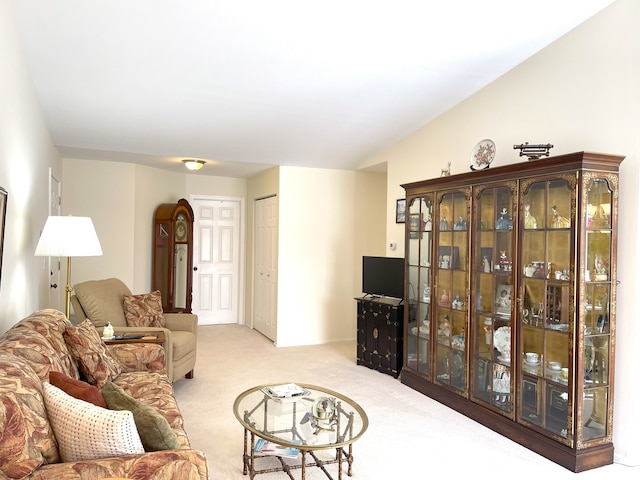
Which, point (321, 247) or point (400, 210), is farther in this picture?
point (321, 247)

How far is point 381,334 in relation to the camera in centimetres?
488

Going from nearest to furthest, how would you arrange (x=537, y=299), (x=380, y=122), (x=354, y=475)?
(x=354, y=475) → (x=537, y=299) → (x=380, y=122)

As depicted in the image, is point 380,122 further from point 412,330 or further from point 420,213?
point 412,330

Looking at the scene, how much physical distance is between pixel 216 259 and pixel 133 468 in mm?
5913

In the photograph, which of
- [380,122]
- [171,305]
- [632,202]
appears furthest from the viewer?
[171,305]

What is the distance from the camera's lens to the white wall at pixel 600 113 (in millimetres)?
2945

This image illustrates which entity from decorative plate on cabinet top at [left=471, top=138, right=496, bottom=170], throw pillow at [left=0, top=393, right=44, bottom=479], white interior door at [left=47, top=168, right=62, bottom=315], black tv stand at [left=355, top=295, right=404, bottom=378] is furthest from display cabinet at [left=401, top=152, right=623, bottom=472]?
white interior door at [left=47, top=168, right=62, bottom=315]

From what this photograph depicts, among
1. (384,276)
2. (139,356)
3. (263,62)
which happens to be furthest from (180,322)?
(263,62)

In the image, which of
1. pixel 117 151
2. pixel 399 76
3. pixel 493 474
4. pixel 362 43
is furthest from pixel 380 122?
pixel 493 474

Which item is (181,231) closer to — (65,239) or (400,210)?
(400,210)

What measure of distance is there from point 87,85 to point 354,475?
11.0ft

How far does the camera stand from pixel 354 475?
2.72 m

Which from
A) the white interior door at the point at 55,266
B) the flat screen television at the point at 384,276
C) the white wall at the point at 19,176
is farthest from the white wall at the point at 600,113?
the white interior door at the point at 55,266

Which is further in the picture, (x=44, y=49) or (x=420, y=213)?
(x=420, y=213)
